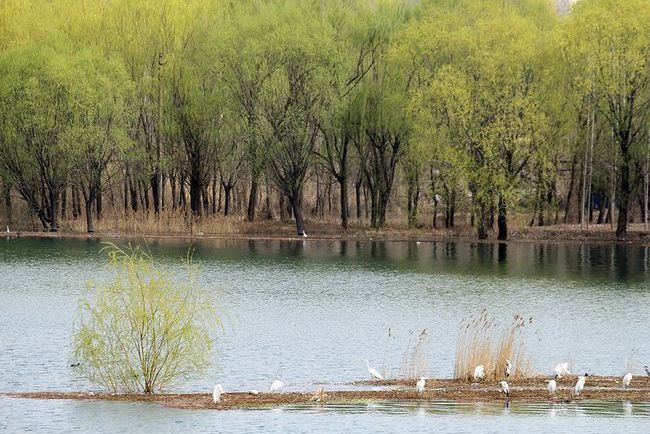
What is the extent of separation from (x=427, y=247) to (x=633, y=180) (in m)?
15.1

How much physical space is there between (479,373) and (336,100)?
54.6 meters

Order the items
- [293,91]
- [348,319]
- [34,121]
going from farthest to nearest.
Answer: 1. [293,91]
2. [34,121]
3. [348,319]

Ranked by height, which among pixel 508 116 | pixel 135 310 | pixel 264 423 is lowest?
pixel 264 423

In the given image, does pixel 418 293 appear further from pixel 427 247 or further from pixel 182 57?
pixel 182 57

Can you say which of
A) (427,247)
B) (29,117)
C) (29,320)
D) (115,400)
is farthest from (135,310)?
(29,117)

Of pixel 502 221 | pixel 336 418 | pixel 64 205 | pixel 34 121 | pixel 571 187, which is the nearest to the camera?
pixel 336 418

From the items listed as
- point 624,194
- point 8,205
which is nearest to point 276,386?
point 624,194

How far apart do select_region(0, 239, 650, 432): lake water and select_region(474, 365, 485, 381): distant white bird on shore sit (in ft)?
9.15

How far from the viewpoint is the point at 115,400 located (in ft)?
96.8

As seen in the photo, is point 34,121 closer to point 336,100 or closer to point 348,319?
point 336,100

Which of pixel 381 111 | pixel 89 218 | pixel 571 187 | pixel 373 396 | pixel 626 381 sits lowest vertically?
pixel 373 396

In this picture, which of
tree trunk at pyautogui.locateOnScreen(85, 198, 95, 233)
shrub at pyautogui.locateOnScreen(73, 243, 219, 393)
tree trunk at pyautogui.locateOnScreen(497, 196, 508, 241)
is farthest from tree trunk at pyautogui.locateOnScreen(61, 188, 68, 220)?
shrub at pyautogui.locateOnScreen(73, 243, 219, 393)

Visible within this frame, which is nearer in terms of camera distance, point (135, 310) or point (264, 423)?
point (264, 423)

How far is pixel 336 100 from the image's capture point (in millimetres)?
84625
